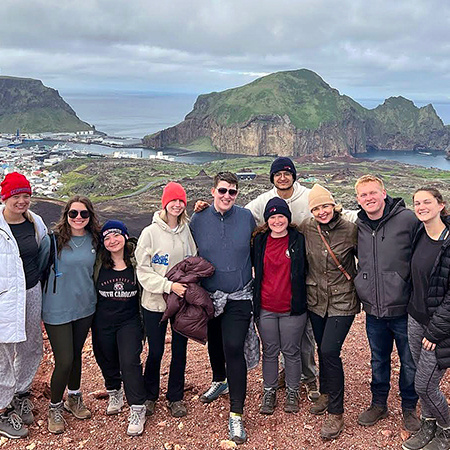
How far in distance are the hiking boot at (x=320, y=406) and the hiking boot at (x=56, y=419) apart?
273 centimetres

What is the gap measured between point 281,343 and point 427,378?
58.1 inches

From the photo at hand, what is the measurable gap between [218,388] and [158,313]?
1345mm

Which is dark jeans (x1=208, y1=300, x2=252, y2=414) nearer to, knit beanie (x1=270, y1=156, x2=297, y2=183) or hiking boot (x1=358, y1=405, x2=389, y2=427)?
hiking boot (x1=358, y1=405, x2=389, y2=427)

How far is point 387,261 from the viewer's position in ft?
14.4

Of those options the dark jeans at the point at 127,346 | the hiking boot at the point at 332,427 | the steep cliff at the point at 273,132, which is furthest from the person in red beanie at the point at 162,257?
the steep cliff at the point at 273,132

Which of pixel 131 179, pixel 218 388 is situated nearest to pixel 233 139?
pixel 131 179

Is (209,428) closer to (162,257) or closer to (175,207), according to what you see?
(162,257)

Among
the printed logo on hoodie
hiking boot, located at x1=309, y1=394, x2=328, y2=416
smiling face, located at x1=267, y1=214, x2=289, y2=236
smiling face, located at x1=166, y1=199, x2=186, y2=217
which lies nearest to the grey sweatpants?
the printed logo on hoodie

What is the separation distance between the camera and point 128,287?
4879 mm

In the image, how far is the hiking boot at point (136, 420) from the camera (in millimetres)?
4763

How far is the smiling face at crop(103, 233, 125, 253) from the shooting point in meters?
4.73

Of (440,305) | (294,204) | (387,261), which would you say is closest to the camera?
(440,305)

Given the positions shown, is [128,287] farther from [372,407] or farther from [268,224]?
[372,407]

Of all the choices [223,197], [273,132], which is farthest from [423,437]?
[273,132]
